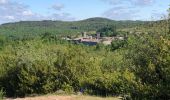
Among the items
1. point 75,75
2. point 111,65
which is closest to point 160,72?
point 75,75

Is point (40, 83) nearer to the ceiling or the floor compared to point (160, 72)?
nearer to the floor

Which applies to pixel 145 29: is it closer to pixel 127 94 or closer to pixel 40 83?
pixel 127 94

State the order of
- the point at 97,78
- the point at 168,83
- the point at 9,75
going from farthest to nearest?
the point at 9,75 < the point at 97,78 < the point at 168,83

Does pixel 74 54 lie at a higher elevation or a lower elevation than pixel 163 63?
lower

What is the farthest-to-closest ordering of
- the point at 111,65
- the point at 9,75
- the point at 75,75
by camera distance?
the point at 111,65, the point at 9,75, the point at 75,75

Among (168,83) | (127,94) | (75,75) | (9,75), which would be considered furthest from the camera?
(9,75)

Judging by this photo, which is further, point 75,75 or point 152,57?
point 75,75

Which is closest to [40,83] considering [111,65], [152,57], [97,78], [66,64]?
[66,64]

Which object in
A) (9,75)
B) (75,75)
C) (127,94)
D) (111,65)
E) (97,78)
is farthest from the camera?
(111,65)

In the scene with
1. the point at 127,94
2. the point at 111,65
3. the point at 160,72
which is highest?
the point at 160,72

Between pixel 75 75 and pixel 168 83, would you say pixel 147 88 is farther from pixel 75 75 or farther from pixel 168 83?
pixel 75 75
